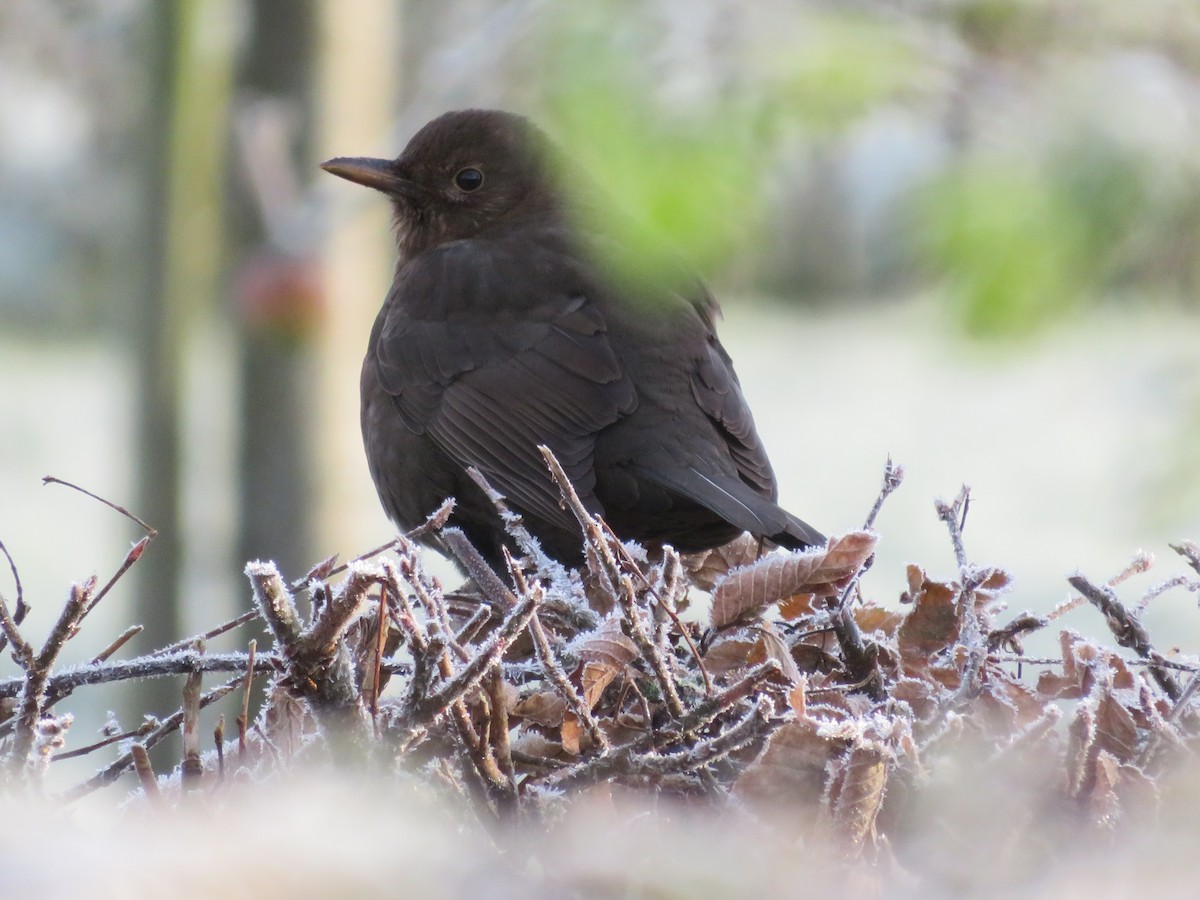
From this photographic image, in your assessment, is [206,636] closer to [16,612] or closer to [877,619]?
[16,612]

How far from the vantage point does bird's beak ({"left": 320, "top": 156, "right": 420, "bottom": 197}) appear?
165 inches

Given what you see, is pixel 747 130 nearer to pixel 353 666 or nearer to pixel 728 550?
pixel 353 666

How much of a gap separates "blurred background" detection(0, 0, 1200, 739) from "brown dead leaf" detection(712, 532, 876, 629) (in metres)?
0.31

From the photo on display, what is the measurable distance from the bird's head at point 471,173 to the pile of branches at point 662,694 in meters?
2.20

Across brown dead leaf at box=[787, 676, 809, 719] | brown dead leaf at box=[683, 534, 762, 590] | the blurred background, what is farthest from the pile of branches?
brown dead leaf at box=[683, 534, 762, 590]

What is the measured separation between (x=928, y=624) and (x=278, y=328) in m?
3.64

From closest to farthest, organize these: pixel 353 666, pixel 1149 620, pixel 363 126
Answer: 1. pixel 353 666
2. pixel 363 126
3. pixel 1149 620

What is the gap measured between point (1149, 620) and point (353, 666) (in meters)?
7.95

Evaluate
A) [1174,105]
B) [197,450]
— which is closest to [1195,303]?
[1174,105]

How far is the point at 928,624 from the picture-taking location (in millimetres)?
2162

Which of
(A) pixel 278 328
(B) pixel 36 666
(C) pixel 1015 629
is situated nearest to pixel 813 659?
(C) pixel 1015 629

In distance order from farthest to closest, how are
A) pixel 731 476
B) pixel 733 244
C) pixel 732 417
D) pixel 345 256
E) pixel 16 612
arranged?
1. pixel 345 256
2. pixel 732 417
3. pixel 731 476
4. pixel 16 612
5. pixel 733 244

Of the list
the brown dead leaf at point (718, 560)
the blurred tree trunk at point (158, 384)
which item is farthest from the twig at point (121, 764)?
the blurred tree trunk at point (158, 384)

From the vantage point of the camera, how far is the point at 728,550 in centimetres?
305
